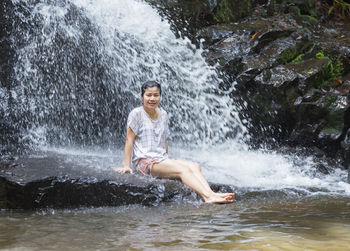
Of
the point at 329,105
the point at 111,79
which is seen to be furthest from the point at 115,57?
the point at 329,105

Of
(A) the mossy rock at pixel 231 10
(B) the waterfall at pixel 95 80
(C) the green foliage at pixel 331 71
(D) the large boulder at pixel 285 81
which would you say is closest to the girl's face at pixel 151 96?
(B) the waterfall at pixel 95 80

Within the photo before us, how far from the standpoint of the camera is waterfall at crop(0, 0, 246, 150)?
7.34 m

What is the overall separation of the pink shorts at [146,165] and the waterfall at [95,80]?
310 cm


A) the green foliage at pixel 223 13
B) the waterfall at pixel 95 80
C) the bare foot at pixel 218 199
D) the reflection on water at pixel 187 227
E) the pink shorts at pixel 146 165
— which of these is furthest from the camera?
the green foliage at pixel 223 13

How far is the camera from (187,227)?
3.06 meters

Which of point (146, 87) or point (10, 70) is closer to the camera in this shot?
point (146, 87)

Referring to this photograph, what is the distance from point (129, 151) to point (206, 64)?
14.1ft

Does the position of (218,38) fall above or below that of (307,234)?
above

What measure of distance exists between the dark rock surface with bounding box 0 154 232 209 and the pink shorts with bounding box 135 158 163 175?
0.25 meters

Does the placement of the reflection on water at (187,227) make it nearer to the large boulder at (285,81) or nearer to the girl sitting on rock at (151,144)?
the girl sitting on rock at (151,144)

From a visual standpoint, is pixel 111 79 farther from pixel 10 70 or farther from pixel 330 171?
pixel 330 171

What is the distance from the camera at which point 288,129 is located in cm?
808

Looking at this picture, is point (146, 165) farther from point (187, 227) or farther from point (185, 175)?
point (187, 227)

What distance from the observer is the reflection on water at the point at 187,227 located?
2.61m
